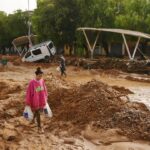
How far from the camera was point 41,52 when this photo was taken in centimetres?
3784

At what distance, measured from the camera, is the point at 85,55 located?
144 feet

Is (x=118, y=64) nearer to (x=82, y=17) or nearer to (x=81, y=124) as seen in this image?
(x=82, y=17)

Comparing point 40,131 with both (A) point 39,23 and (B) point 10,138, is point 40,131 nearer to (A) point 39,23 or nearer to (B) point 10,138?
(B) point 10,138

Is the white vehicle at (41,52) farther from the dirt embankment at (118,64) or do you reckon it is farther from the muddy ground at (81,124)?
the muddy ground at (81,124)

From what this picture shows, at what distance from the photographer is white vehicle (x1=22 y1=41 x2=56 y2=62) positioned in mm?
37469

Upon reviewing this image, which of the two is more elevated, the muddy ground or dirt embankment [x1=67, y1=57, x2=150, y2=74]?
the muddy ground

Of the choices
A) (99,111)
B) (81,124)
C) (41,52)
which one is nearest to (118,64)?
(41,52)

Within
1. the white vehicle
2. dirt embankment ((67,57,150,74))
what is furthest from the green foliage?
dirt embankment ((67,57,150,74))

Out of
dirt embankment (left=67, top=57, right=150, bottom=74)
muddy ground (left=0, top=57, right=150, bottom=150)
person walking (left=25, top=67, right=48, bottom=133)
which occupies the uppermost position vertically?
person walking (left=25, top=67, right=48, bottom=133)

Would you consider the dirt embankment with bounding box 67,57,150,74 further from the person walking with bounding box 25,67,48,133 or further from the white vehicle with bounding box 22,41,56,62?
A: the person walking with bounding box 25,67,48,133

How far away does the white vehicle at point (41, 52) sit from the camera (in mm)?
37469

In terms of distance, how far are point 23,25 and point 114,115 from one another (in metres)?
49.9

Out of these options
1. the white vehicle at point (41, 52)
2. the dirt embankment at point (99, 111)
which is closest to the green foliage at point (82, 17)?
the white vehicle at point (41, 52)

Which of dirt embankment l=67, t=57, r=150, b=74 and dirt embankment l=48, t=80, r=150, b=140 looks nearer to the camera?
dirt embankment l=48, t=80, r=150, b=140
